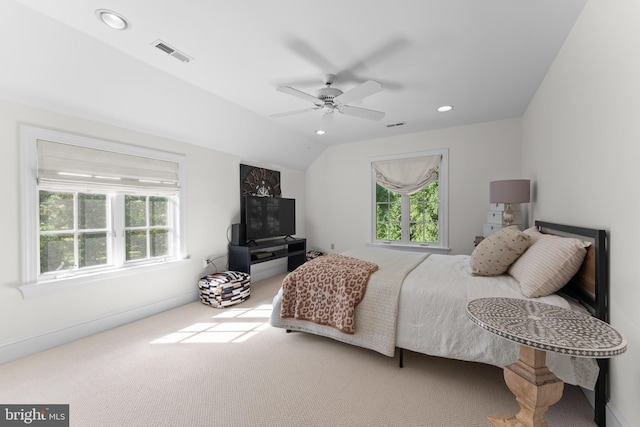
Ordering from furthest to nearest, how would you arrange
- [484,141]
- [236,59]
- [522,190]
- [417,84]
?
[484,141] → [522,190] → [417,84] → [236,59]

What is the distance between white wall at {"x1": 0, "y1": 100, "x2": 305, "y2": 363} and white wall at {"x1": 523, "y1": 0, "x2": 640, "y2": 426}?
3828 millimetres

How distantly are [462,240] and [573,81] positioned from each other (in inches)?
104

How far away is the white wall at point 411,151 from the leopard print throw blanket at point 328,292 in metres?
2.45

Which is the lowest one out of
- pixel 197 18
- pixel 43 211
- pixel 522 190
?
pixel 43 211

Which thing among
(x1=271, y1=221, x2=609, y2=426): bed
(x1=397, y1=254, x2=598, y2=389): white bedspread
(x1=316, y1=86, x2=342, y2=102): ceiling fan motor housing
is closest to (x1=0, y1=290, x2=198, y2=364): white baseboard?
(x1=271, y1=221, x2=609, y2=426): bed

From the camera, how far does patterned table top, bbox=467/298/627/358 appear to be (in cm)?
95

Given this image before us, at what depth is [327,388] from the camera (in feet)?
5.88

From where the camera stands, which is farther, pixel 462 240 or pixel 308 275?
pixel 462 240

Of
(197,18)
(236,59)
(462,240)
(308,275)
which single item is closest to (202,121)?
(236,59)

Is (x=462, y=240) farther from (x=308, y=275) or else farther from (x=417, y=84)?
(x=308, y=275)

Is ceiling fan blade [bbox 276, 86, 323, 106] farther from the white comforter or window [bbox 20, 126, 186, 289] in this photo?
window [bbox 20, 126, 186, 289]

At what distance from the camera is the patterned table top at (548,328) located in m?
0.95

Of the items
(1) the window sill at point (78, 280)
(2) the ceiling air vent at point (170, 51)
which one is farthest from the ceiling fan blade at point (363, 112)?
(1) the window sill at point (78, 280)

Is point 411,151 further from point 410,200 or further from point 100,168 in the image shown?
point 100,168
